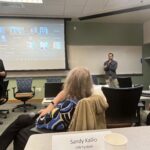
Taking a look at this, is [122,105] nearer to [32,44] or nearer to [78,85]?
[78,85]

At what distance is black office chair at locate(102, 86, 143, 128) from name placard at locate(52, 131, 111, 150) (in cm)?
164

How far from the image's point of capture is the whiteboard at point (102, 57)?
681cm

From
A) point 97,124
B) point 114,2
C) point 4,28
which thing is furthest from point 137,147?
point 4,28

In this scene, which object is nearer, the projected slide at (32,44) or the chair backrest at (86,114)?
the chair backrest at (86,114)

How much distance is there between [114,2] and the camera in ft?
16.2

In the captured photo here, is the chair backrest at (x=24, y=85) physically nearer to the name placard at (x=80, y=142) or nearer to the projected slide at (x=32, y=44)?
the projected slide at (x=32, y=44)

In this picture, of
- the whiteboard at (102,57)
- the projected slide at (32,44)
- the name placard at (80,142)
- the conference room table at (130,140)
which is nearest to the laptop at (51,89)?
the conference room table at (130,140)

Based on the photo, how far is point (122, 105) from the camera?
2531 mm

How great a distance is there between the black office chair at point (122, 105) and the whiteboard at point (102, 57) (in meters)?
4.14

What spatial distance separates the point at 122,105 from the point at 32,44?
450 centimetres

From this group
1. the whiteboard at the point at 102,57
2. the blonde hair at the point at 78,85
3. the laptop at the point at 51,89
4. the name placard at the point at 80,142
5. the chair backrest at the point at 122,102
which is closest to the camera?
the name placard at the point at 80,142

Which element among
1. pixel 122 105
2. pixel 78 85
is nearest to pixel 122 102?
pixel 122 105

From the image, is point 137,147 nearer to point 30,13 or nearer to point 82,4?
point 82,4

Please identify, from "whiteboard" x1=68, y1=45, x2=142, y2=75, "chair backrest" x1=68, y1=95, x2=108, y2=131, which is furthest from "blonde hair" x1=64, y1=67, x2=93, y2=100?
"whiteboard" x1=68, y1=45, x2=142, y2=75
